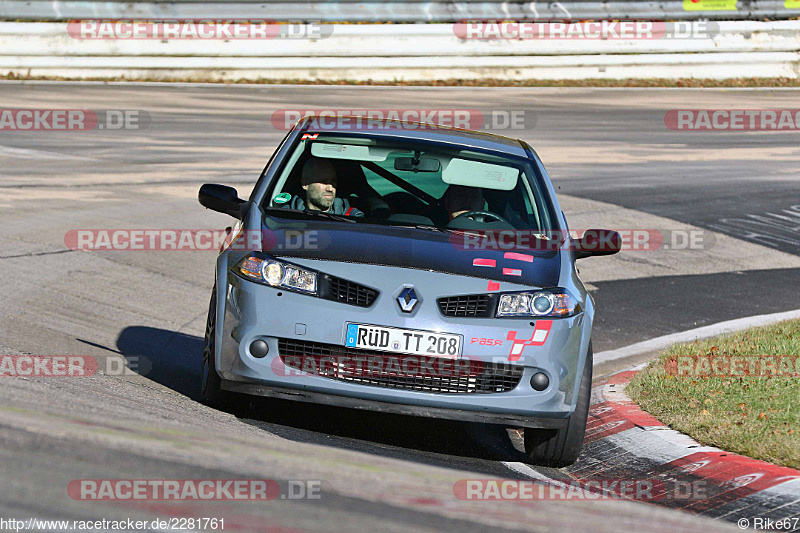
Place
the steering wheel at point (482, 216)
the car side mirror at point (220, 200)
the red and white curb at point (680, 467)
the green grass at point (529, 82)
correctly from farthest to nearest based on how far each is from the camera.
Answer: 1. the green grass at point (529, 82)
2. the steering wheel at point (482, 216)
3. the car side mirror at point (220, 200)
4. the red and white curb at point (680, 467)

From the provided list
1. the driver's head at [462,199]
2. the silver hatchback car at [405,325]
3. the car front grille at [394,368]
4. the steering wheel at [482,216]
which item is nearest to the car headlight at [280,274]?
the silver hatchback car at [405,325]

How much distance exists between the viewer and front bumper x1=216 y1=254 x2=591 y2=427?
5582 mm

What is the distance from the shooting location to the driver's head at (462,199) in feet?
23.0

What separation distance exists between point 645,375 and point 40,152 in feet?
39.4

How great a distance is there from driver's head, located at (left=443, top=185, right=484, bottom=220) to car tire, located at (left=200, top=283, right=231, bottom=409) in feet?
5.43

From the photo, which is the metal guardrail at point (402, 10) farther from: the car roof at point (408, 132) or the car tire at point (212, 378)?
the car tire at point (212, 378)

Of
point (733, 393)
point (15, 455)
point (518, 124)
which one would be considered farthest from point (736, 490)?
point (518, 124)

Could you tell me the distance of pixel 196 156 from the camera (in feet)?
57.7

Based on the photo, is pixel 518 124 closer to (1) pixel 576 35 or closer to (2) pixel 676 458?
(1) pixel 576 35

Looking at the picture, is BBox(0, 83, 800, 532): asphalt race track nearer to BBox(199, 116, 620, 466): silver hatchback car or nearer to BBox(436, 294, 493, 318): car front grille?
BBox(199, 116, 620, 466): silver hatchback car
